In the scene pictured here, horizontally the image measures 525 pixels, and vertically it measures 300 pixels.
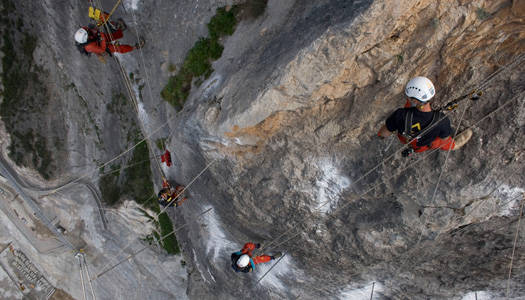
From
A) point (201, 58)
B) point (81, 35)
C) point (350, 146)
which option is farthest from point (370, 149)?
point (81, 35)

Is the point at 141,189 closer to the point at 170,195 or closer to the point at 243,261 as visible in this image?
the point at 170,195

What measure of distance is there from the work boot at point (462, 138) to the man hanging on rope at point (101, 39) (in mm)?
8566

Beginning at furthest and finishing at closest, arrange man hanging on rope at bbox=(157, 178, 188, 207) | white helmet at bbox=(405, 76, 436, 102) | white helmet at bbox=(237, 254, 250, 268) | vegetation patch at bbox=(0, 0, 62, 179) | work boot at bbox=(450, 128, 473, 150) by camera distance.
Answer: vegetation patch at bbox=(0, 0, 62, 179) → man hanging on rope at bbox=(157, 178, 188, 207) → white helmet at bbox=(237, 254, 250, 268) → work boot at bbox=(450, 128, 473, 150) → white helmet at bbox=(405, 76, 436, 102)

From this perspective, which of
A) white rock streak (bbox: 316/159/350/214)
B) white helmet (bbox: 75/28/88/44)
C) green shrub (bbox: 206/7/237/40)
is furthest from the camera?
white helmet (bbox: 75/28/88/44)

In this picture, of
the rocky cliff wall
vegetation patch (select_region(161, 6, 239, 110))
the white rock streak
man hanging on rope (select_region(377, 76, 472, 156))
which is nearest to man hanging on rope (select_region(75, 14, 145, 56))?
vegetation patch (select_region(161, 6, 239, 110))

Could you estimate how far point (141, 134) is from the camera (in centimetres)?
1144

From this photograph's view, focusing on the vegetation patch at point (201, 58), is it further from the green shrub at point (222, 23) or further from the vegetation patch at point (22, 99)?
the vegetation patch at point (22, 99)

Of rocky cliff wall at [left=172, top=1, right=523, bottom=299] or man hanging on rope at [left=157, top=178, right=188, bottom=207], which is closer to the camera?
rocky cliff wall at [left=172, top=1, right=523, bottom=299]

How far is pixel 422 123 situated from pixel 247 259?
17.9ft

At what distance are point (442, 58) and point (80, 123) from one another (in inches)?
490

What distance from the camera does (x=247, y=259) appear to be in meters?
8.31

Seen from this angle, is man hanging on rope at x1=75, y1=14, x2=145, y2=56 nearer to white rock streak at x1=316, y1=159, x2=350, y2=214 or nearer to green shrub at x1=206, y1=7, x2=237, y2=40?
green shrub at x1=206, y1=7, x2=237, y2=40

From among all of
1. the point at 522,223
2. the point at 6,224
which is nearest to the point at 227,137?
the point at 522,223

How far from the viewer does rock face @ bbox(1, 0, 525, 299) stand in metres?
5.14
